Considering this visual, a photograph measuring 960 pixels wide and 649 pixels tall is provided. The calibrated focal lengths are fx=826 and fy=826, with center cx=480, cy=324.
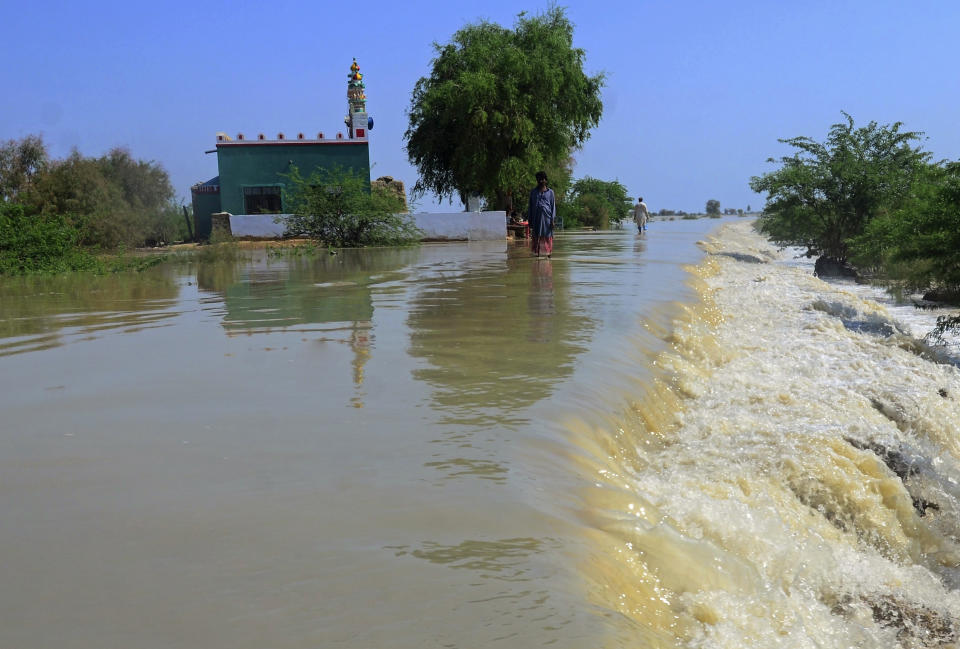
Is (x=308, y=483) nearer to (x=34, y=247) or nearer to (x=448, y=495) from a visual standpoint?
(x=448, y=495)

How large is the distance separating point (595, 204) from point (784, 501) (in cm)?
5296

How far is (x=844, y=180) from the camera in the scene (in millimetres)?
22781

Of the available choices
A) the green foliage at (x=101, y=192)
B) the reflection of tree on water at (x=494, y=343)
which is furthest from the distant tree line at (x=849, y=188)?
the green foliage at (x=101, y=192)

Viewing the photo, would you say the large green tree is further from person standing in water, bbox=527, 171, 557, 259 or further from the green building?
person standing in water, bbox=527, 171, 557, 259

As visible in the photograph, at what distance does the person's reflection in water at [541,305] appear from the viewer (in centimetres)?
763

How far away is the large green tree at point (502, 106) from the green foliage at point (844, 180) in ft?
32.1

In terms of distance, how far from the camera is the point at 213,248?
68.8ft

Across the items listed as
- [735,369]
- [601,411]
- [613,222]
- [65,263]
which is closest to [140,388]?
[601,411]

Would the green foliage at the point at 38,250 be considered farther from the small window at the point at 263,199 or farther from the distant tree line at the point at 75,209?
the small window at the point at 263,199

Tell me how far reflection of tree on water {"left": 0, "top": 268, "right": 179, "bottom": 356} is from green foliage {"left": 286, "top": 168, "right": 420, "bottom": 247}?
9.37m

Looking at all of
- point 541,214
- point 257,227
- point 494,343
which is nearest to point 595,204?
point 257,227

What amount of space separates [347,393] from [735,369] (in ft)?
A: 13.6

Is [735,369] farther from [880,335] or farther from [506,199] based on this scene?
[506,199]

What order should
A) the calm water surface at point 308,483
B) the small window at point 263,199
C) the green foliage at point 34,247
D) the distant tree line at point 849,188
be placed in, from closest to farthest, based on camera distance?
1. the calm water surface at point 308,483
2. the green foliage at point 34,247
3. the distant tree line at point 849,188
4. the small window at point 263,199
